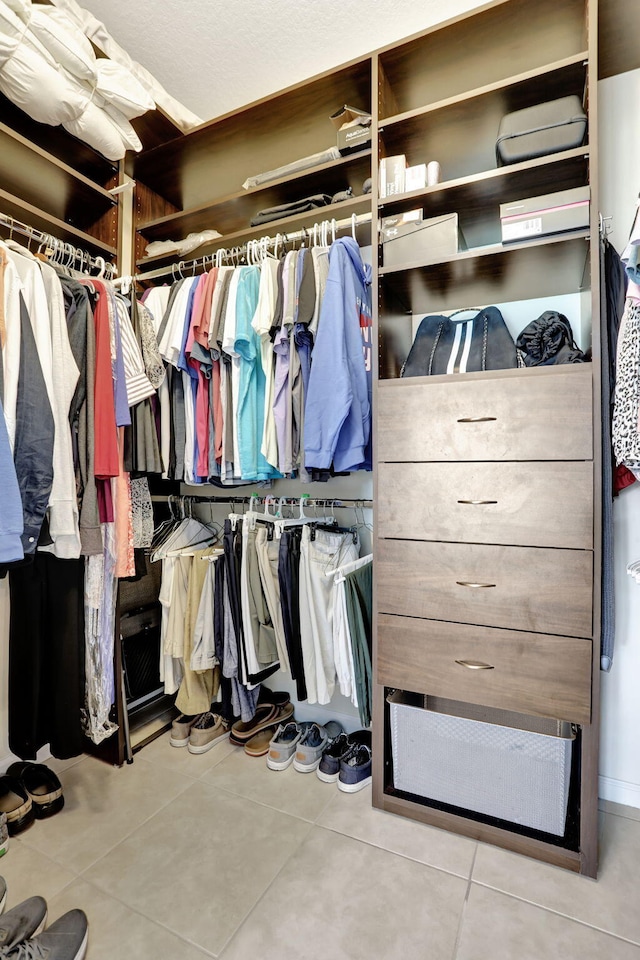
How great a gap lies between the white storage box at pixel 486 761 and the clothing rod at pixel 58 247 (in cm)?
192

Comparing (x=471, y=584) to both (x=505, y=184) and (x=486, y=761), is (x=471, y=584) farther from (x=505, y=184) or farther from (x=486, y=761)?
(x=505, y=184)

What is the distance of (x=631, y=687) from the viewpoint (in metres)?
1.62

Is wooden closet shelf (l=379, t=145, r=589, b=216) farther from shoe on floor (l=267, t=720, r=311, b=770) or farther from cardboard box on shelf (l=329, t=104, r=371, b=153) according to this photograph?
shoe on floor (l=267, t=720, r=311, b=770)

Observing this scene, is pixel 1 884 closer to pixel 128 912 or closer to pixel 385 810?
pixel 128 912

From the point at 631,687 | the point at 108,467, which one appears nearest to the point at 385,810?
the point at 631,687

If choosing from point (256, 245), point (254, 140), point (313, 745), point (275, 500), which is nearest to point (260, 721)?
point (313, 745)

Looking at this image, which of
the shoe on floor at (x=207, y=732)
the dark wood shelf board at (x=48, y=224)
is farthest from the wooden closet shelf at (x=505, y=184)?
the shoe on floor at (x=207, y=732)

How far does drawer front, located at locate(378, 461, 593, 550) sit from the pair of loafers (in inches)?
55.3

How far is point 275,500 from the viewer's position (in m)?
2.04

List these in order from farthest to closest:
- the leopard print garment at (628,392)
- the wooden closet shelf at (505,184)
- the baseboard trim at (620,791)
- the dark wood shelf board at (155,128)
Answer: the dark wood shelf board at (155,128), the baseboard trim at (620,791), the wooden closet shelf at (505,184), the leopard print garment at (628,392)

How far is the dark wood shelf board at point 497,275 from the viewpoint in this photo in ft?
4.59

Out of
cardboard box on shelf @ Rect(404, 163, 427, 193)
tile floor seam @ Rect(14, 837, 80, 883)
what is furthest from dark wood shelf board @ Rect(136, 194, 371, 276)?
tile floor seam @ Rect(14, 837, 80, 883)

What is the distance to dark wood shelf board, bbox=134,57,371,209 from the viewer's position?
1.65m

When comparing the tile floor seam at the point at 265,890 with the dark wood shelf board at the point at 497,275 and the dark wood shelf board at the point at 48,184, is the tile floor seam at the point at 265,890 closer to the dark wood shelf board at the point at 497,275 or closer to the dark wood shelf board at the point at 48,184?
the dark wood shelf board at the point at 497,275
